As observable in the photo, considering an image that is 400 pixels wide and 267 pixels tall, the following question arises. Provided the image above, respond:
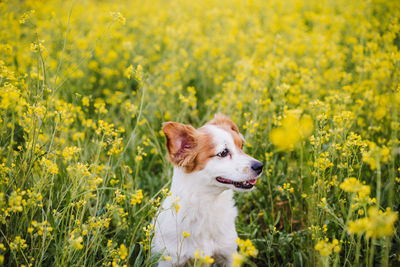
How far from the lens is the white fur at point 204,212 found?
226 centimetres

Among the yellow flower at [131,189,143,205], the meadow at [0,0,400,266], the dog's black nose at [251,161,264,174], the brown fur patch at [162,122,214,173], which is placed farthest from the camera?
the brown fur patch at [162,122,214,173]

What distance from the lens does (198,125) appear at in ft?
13.3

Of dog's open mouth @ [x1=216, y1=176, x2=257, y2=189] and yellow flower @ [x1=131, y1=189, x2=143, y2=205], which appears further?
dog's open mouth @ [x1=216, y1=176, x2=257, y2=189]

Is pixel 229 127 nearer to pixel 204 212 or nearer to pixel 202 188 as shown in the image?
pixel 202 188

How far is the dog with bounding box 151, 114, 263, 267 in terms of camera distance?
2.26m

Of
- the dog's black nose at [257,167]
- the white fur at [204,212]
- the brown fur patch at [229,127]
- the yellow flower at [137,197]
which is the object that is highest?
the brown fur patch at [229,127]

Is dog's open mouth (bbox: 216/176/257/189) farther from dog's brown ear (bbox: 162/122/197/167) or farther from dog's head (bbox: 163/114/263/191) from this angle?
dog's brown ear (bbox: 162/122/197/167)

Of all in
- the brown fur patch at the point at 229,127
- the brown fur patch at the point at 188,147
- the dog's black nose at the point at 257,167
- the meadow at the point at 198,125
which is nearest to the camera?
the meadow at the point at 198,125

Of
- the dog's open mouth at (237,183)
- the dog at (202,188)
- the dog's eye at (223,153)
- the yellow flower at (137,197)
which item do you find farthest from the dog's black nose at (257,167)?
the yellow flower at (137,197)

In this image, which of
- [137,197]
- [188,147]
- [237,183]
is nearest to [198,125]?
[188,147]

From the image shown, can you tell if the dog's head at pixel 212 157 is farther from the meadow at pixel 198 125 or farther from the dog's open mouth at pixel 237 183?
the meadow at pixel 198 125

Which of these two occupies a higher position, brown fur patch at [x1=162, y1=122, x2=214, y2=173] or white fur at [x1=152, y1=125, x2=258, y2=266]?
brown fur patch at [x1=162, y1=122, x2=214, y2=173]

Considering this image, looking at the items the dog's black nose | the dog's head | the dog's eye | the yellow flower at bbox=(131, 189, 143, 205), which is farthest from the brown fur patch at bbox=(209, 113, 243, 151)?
the yellow flower at bbox=(131, 189, 143, 205)

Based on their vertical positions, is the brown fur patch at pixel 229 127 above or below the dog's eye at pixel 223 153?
above
